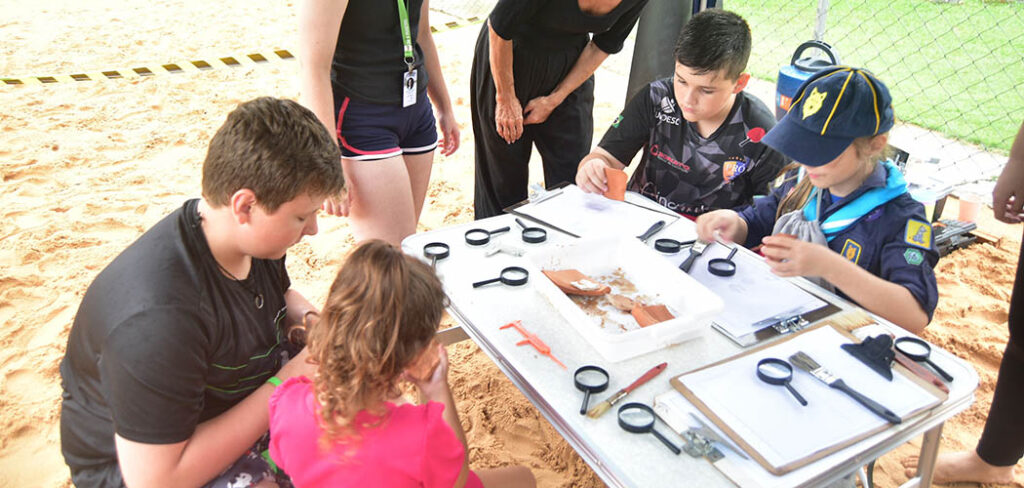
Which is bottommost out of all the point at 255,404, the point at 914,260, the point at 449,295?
the point at 255,404

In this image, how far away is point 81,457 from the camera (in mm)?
1502

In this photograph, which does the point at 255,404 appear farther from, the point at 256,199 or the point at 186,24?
the point at 186,24

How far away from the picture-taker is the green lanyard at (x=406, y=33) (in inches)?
84.8

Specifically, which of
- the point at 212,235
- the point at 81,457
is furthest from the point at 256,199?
the point at 81,457

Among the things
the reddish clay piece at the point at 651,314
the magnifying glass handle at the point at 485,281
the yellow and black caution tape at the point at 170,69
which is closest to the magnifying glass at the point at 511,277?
the magnifying glass handle at the point at 485,281

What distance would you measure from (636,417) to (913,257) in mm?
927

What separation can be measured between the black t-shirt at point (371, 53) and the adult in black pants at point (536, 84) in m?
0.48

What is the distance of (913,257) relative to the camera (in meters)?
1.68

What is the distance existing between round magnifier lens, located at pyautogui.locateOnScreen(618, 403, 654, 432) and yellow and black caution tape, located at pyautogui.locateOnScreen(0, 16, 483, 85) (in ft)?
16.7

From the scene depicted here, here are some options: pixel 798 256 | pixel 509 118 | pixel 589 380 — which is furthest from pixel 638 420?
pixel 509 118

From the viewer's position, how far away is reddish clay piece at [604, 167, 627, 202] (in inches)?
85.8

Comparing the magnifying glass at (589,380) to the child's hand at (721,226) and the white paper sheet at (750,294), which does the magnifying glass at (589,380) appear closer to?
the white paper sheet at (750,294)

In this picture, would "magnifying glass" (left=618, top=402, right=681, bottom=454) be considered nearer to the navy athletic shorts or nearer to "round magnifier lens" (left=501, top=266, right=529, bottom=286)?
"round magnifier lens" (left=501, top=266, right=529, bottom=286)

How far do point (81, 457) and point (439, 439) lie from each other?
2.87ft
